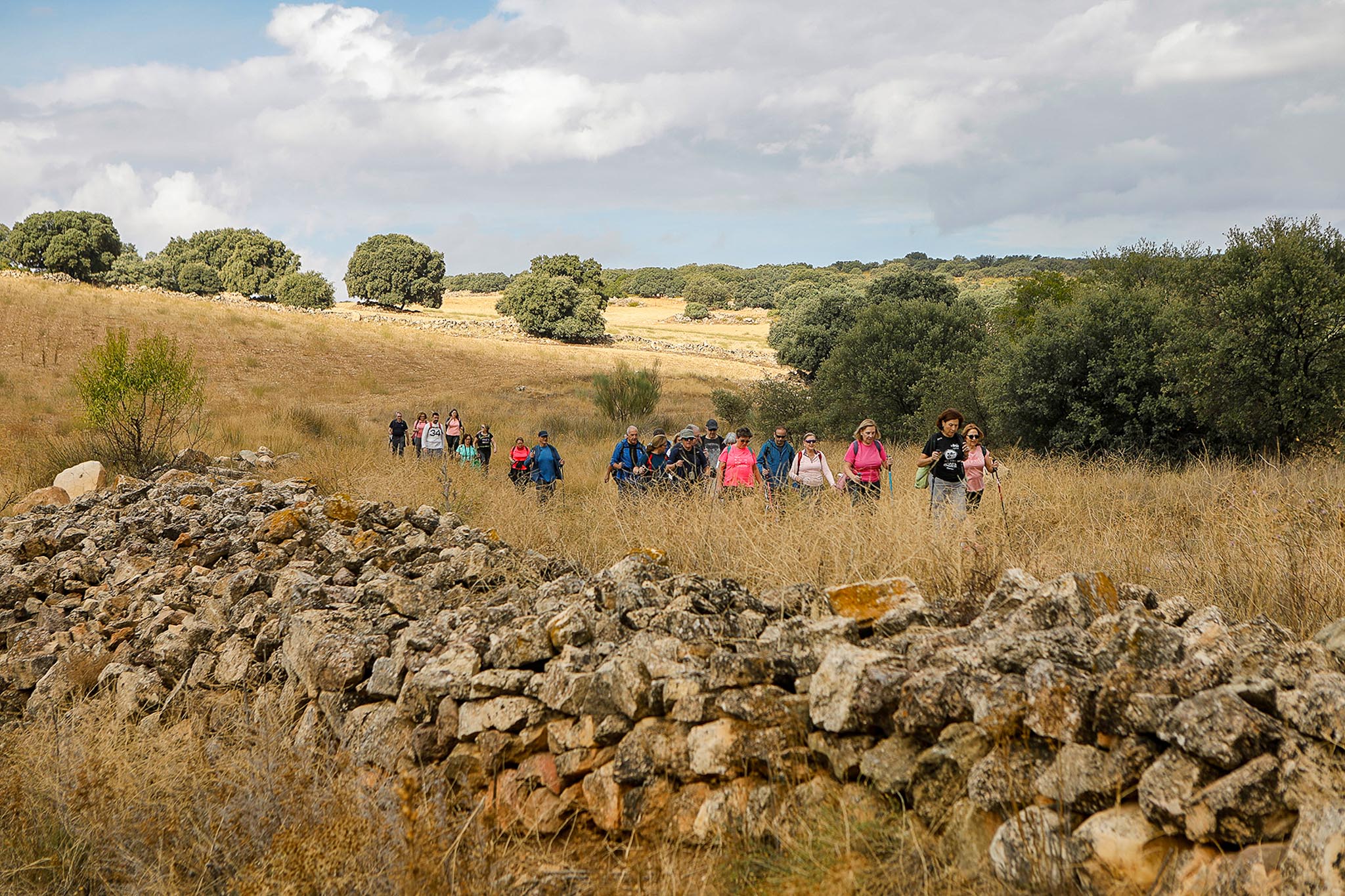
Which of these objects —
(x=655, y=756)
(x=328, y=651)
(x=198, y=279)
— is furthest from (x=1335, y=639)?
(x=198, y=279)

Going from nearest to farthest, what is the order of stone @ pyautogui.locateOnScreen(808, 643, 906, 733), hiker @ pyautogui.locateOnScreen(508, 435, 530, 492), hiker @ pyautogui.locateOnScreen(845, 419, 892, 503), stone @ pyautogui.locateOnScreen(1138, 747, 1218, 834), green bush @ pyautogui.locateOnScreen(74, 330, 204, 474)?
stone @ pyautogui.locateOnScreen(1138, 747, 1218, 834)
stone @ pyautogui.locateOnScreen(808, 643, 906, 733)
hiker @ pyautogui.locateOnScreen(845, 419, 892, 503)
hiker @ pyautogui.locateOnScreen(508, 435, 530, 492)
green bush @ pyautogui.locateOnScreen(74, 330, 204, 474)

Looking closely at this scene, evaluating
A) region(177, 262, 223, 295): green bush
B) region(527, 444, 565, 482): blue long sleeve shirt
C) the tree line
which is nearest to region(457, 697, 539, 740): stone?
region(527, 444, 565, 482): blue long sleeve shirt

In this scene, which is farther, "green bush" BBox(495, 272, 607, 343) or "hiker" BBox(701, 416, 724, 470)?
"green bush" BBox(495, 272, 607, 343)

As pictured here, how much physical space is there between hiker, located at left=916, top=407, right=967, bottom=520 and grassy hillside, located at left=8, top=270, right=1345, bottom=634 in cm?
25

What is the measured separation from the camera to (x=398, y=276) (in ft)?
266

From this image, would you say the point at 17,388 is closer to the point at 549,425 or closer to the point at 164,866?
the point at 549,425

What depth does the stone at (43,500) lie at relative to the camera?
12.4 metres

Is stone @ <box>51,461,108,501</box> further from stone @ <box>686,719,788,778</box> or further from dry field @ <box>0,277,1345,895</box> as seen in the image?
stone @ <box>686,719,788,778</box>

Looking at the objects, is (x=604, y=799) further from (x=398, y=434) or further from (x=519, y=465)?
(x=398, y=434)

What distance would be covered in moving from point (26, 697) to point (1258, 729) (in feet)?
26.1

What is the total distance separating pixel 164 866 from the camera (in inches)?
171

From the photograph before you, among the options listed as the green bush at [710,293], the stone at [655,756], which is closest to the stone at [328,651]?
the stone at [655,756]

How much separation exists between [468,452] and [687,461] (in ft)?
23.5

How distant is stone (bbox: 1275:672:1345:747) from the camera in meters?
2.87
